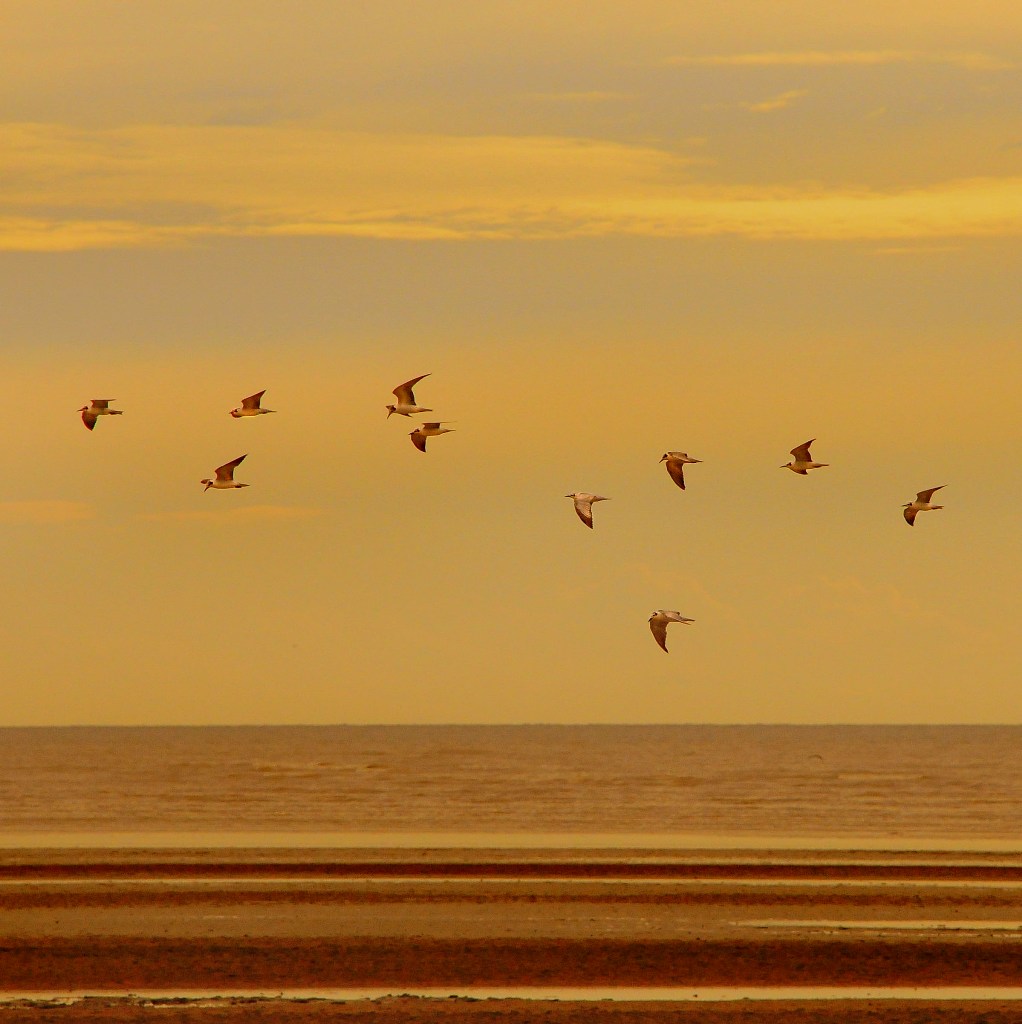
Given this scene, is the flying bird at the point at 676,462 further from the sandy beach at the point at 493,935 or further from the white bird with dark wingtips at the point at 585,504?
the sandy beach at the point at 493,935

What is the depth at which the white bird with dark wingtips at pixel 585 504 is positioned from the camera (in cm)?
3081

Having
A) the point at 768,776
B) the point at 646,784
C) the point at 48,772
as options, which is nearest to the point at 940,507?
the point at 646,784

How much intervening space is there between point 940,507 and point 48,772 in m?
98.7

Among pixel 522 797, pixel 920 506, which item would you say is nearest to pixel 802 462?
pixel 920 506

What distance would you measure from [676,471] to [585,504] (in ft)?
7.46

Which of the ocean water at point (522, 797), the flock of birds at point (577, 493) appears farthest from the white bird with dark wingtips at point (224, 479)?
the ocean water at point (522, 797)

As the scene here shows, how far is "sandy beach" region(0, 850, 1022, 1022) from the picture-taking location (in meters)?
26.2

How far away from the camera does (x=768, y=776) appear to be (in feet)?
370

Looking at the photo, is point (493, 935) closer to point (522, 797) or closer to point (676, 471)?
point (676, 471)

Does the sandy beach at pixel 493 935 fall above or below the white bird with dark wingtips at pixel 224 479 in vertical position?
below

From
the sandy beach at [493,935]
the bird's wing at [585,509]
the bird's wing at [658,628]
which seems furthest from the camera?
the bird's wing at [658,628]

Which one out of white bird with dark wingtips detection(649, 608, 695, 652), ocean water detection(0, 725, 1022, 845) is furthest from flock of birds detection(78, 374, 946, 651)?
ocean water detection(0, 725, 1022, 845)

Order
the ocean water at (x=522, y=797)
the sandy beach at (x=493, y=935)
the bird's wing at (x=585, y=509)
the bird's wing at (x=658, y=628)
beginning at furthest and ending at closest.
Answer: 1. the ocean water at (x=522, y=797)
2. the bird's wing at (x=658, y=628)
3. the bird's wing at (x=585, y=509)
4. the sandy beach at (x=493, y=935)

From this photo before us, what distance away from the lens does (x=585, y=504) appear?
32250mm
